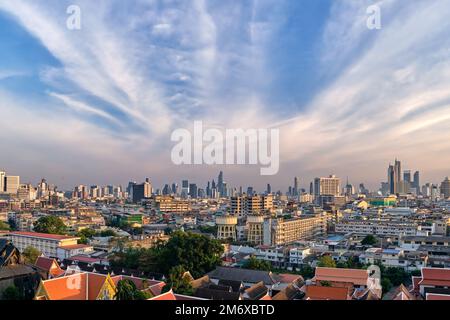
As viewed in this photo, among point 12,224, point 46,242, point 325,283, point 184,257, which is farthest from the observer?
point 12,224

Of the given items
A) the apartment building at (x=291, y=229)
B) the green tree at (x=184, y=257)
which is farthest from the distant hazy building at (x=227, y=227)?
the green tree at (x=184, y=257)

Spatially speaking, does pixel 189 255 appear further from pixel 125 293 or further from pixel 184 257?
pixel 125 293

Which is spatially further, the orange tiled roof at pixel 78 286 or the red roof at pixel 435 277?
the red roof at pixel 435 277

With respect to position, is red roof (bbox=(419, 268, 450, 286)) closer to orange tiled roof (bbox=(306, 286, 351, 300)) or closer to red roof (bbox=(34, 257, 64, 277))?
orange tiled roof (bbox=(306, 286, 351, 300))

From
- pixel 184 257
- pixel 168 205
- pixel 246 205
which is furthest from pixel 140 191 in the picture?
pixel 184 257

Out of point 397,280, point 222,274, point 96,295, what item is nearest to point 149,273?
point 222,274

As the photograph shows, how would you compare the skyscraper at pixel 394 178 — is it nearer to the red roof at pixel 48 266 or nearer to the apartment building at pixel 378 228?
the apartment building at pixel 378 228
